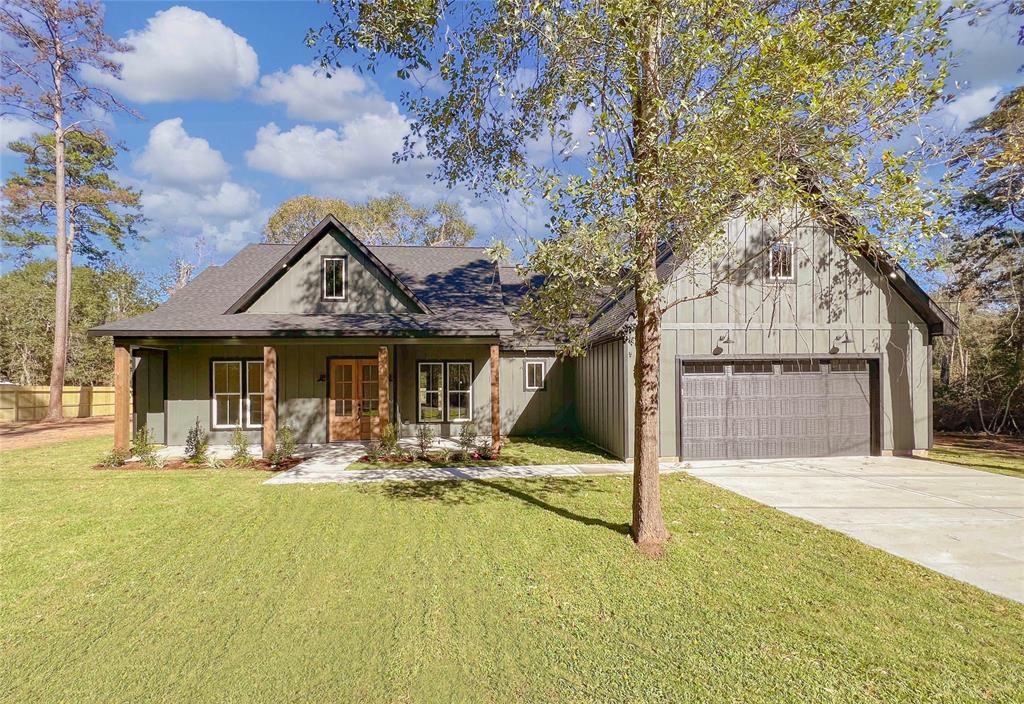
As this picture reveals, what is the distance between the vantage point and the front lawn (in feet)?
31.6

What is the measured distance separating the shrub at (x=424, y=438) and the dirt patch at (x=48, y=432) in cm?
969

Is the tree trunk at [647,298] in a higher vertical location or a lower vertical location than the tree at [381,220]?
lower

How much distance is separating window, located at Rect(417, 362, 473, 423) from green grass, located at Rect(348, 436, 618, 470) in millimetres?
1632

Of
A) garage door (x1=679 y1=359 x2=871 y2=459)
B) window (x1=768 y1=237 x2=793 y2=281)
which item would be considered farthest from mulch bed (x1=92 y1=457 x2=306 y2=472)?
window (x1=768 y1=237 x2=793 y2=281)

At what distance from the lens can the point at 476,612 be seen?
151 inches

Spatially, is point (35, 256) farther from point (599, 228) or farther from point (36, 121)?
point (599, 228)

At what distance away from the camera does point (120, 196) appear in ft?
76.0

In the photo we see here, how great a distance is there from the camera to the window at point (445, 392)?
12750 mm

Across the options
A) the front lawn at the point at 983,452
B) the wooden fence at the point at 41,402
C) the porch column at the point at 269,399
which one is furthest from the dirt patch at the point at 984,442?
the wooden fence at the point at 41,402

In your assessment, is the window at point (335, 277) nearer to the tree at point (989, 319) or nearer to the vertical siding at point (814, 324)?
the vertical siding at point (814, 324)

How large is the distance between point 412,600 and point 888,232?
524 centimetres

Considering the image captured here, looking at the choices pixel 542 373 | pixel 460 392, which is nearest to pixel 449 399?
pixel 460 392

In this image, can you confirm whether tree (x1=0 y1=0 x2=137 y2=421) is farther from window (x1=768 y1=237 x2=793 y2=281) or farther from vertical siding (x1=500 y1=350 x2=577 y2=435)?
window (x1=768 y1=237 x2=793 y2=281)

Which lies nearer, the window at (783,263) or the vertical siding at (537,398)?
the window at (783,263)
